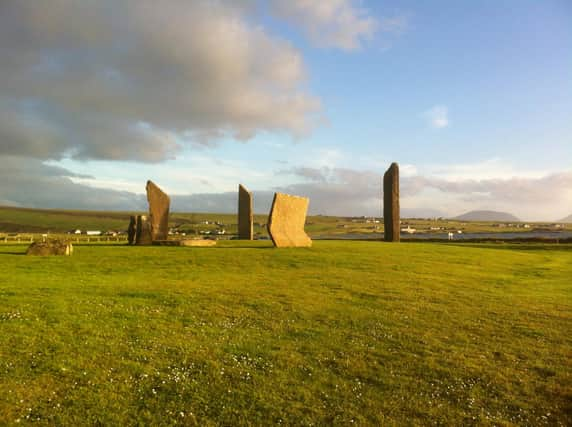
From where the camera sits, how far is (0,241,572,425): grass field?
6.68 meters

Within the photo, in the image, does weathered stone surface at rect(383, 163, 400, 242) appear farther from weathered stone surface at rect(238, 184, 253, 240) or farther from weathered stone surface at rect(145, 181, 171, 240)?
weathered stone surface at rect(145, 181, 171, 240)

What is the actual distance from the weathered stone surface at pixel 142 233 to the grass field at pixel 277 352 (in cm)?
1363

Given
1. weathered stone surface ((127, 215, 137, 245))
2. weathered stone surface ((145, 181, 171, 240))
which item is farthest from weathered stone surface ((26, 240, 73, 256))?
weathered stone surface ((145, 181, 171, 240))

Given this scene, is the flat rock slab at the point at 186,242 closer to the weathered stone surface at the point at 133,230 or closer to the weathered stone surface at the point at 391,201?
the weathered stone surface at the point at 133,230

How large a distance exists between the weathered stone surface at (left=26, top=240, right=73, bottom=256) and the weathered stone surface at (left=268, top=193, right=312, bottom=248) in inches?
506

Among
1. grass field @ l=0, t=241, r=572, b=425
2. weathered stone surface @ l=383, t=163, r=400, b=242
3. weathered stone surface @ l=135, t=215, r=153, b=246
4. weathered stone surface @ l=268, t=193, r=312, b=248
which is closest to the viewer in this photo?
grass field @ l=0, t=241, r=572, b=425

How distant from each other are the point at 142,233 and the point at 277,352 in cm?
2524

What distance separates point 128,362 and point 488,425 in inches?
251

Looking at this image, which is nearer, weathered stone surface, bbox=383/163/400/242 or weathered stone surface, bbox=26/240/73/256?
weathered stone surface, bbox=26/240/73/256

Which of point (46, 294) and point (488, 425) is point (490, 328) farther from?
point (46, 294)

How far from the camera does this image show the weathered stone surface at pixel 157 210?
32281 millimetres

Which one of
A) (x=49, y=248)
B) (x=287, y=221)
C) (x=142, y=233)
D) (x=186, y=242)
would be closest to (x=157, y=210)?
(x=142, y=233)

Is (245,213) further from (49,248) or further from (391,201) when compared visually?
(49,248)

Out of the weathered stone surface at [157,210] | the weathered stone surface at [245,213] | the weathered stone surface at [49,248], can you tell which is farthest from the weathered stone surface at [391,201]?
the weathered stone surface at [49,248]
